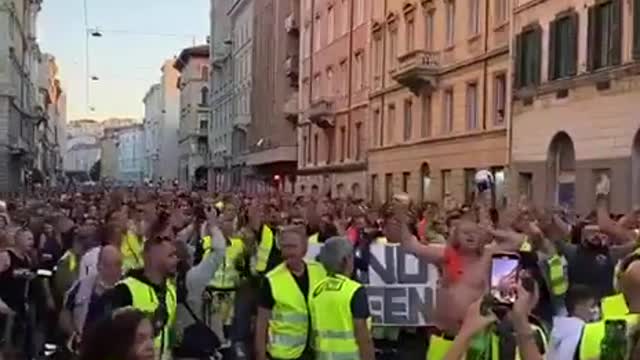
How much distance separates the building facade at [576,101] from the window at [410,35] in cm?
1149

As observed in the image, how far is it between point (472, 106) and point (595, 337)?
33.6 m

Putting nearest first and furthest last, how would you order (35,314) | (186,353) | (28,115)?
(186,353)
(35,314)
(28,115)

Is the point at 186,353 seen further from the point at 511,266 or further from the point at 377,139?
the point at 377,139

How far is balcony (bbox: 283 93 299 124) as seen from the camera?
6869 centimetres

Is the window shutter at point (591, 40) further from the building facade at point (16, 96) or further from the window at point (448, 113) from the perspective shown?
the building facade at point (16, 96)

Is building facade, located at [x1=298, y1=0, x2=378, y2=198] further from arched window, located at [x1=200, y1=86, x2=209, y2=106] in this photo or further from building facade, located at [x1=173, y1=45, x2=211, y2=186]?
arched window, located at [x1=200, y1=86, x2=209, y2=106]

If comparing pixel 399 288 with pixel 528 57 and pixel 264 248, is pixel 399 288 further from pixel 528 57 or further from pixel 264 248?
pixel 528 57

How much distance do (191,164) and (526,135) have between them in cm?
9603

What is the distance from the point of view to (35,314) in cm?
1257

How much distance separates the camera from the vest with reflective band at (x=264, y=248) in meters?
13.8

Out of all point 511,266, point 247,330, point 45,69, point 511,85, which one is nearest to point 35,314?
point 247,330

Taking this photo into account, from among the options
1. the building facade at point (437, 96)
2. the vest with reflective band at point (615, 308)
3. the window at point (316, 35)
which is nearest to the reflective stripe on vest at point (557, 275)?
the vest with reflective band at point (615, 308)

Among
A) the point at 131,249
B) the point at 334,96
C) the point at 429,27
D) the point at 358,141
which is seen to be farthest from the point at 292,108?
the point at 131,249

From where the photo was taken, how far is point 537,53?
106 ft
